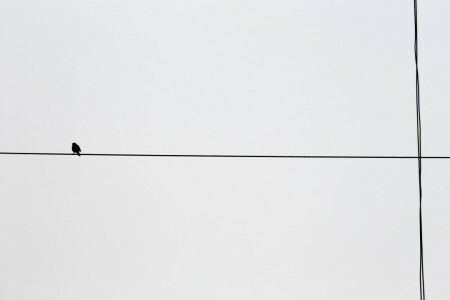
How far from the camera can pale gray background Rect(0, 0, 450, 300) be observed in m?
1.06

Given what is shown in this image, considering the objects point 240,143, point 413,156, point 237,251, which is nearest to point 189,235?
point 237,251

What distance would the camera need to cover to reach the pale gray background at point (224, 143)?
106 centimetres

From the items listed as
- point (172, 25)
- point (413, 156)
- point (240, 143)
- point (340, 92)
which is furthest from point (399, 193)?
point (172, 25)

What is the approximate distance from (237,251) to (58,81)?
1.98 ft

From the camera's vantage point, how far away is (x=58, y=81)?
43.3 inches

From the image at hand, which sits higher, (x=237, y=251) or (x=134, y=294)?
(x=237, y=251)

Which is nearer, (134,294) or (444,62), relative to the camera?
(444,62)

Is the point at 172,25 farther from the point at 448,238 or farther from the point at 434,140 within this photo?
the point at 448,238

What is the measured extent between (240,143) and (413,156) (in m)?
0.41

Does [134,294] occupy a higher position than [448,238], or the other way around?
[448,238]

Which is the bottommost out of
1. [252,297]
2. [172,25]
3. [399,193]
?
[252,297]

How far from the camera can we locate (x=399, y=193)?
1076mm

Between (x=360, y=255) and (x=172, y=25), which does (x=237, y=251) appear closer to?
(x=360, y=255)

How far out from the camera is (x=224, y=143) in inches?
43.1
